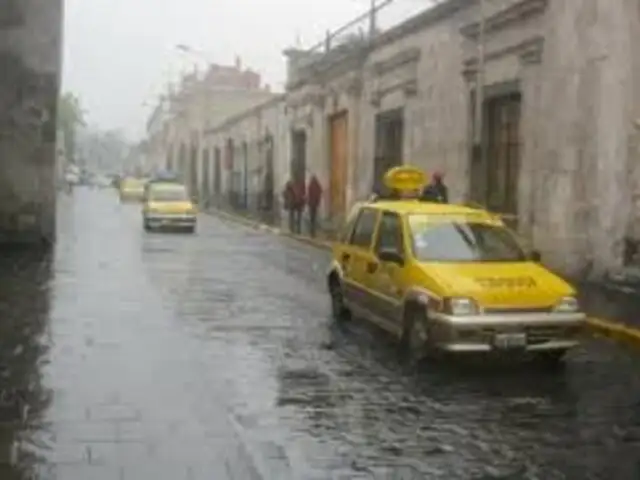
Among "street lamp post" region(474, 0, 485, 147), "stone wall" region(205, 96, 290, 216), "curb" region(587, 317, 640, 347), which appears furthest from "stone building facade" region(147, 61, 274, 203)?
"curb" region(587, 317, 640, 347)

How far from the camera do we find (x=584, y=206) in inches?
816

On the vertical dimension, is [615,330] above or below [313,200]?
below

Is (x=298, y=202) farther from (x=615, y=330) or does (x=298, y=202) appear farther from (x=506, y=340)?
(x=506, y=340)

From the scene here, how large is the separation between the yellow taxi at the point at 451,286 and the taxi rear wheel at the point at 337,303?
15cm

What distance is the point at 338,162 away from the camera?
40.5m

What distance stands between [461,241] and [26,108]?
1691 centimetres

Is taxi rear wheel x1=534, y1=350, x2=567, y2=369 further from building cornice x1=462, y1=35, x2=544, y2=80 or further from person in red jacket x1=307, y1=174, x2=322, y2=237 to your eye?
person in red jacket x1=307, y1=174, x2=322, y2=237

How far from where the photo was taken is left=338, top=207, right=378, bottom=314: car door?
14.8m

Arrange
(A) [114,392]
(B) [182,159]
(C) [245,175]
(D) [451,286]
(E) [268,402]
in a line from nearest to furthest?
(E) [268,402] < (A) [114,392] < (D) [451,286] < (C) [245,175] < (B) [182,159]

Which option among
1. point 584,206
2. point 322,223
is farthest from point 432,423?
point 322,223

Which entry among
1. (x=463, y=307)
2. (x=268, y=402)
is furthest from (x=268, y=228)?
(x=268, y=402)

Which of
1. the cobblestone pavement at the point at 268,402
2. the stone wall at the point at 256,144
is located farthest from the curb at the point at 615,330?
the stone wall at the point at 256,144

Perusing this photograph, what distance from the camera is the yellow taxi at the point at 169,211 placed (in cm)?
4106

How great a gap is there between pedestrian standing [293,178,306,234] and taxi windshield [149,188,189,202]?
401 cm
